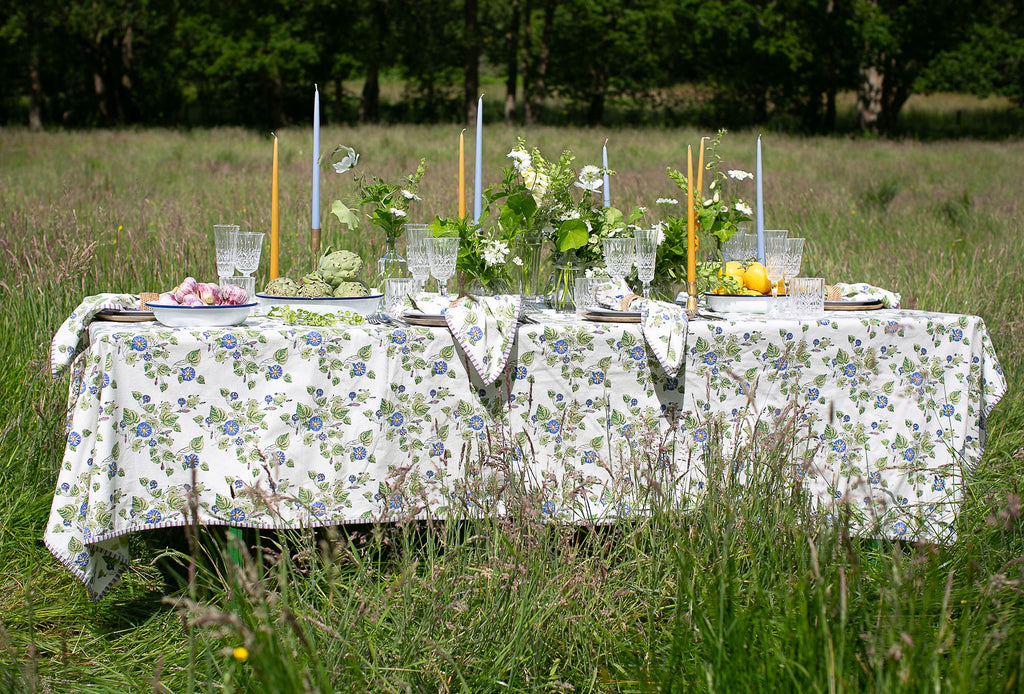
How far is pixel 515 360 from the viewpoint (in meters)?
2.55

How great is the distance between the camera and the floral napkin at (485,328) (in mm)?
2438

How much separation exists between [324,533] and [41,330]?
1.87m

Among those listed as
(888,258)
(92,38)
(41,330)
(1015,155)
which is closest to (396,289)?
(41,330)

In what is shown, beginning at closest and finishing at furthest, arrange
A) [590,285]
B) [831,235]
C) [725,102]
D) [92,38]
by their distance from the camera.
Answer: [590,285], [831,235], [92,38], [725,102]

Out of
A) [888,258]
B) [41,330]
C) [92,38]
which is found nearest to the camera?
[41,330]

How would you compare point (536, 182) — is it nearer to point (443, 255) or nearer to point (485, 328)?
point (443, 255)

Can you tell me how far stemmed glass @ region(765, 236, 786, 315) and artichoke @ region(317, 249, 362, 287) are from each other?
1.36 metres

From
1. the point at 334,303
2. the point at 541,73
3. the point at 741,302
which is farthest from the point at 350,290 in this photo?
the point at 541,73

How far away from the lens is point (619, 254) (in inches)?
104

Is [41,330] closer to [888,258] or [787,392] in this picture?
[787,392]

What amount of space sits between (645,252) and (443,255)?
24.7 inches

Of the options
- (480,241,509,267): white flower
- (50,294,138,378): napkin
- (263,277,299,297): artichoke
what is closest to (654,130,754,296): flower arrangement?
Result: (480,241,509,267): white flower

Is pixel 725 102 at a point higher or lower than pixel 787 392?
higher

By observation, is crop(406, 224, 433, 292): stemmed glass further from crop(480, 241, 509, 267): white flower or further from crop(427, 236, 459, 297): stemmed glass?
crop(480, 241, 509, 267): white flower
